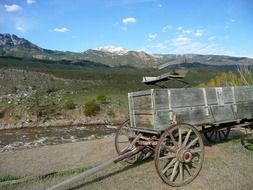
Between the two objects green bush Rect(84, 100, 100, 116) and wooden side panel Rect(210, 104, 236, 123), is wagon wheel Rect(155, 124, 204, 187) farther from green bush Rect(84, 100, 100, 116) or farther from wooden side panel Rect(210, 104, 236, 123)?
green bush Rect(84, 100, 100, 116)

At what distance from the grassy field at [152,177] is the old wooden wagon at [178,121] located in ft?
1.22

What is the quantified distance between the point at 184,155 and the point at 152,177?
1.19 metres

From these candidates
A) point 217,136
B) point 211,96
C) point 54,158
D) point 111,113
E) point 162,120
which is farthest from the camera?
point 111,113

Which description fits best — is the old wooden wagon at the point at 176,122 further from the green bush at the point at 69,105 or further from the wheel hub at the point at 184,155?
the green bush at the point at 69,105

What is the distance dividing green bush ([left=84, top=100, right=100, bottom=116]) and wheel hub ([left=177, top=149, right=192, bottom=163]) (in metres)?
31.8

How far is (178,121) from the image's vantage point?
9.05m

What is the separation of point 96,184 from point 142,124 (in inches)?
78.3

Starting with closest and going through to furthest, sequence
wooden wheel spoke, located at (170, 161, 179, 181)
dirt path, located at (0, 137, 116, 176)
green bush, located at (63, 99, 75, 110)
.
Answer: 1. wooden wheel spoke, located at (170, 161, 179, 181)
2. dirt path, located at (0, 137, 116, 176)
3. green bush, located at (63, 99, 75, 110)

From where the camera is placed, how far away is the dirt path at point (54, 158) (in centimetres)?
1148

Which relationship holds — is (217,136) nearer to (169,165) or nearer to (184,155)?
(184,155)

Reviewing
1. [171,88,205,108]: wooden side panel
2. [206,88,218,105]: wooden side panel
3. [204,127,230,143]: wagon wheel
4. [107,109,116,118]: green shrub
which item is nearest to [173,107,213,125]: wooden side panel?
[171,88,205,108]: wooden side panel

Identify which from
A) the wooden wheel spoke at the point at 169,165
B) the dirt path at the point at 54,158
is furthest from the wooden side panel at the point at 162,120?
the dirt path at the point at 54,158

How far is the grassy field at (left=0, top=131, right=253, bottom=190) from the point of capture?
8.66 m

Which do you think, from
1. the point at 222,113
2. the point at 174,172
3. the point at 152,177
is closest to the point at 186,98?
the point at 222,113
